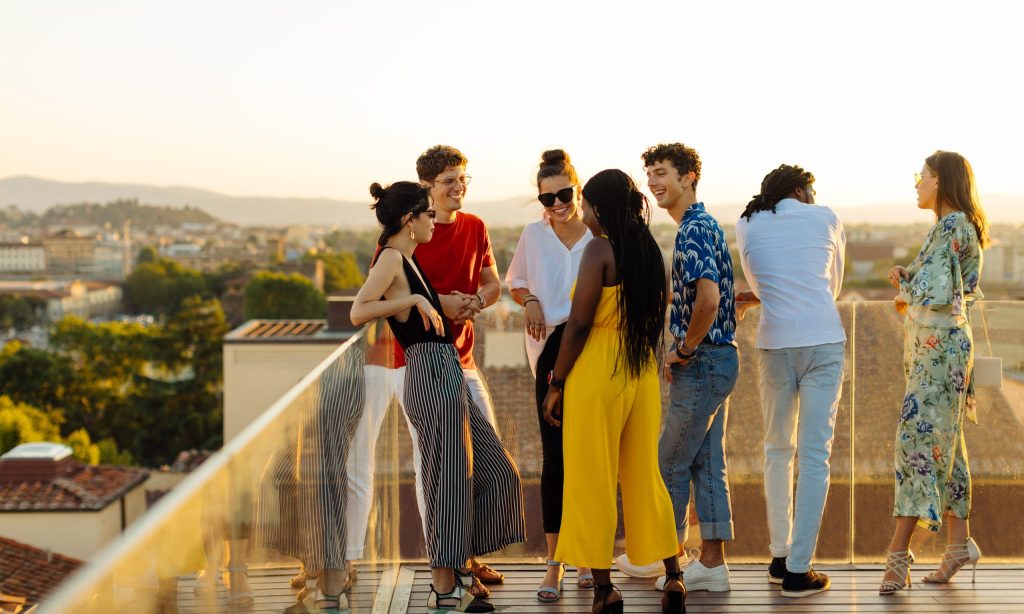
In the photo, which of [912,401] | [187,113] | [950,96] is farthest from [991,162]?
[912,401]

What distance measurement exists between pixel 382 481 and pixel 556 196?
1.14m

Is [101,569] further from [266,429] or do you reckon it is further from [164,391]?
[164,391]

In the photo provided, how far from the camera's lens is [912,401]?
4.21 meters

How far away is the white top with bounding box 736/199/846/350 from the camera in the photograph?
4.07m

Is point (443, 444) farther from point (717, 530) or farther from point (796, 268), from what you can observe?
point (796, 268)

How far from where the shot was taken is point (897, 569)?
424 cm

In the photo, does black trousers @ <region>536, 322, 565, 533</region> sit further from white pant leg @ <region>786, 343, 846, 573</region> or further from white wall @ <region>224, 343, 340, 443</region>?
white wall @ <region>224, 343, 340, 443</region>

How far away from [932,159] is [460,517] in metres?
2.03

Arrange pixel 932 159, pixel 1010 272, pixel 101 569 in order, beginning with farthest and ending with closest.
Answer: pixel 1010 272 → pixel 932 159 → pixel 101 569

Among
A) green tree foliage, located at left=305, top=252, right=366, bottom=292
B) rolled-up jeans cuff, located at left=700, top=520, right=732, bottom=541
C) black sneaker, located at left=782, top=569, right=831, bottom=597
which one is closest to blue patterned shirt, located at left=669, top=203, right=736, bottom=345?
rolled-up jeans cuff, located at left=700, top=520, right=732, bottom=541

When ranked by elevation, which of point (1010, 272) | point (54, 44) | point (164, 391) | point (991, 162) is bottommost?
point (164, 391)

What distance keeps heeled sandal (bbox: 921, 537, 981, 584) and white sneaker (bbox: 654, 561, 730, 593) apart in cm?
79

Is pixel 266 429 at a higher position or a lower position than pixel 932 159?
lower

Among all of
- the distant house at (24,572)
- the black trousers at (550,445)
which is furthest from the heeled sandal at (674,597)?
the distant house at (24,572)
